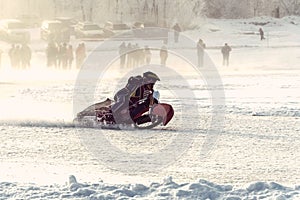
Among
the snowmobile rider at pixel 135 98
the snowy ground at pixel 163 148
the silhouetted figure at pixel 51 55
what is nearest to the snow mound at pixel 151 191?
the snowy ground at pixel 163 148

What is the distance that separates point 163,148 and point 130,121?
2.25 metres

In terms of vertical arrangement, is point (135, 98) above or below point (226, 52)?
above

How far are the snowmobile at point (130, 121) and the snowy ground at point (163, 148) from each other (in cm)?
27

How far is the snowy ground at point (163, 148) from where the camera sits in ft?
26.6

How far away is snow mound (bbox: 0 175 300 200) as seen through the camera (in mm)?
7770

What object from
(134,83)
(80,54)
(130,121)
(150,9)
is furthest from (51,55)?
(150,9)

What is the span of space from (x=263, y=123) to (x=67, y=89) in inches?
399

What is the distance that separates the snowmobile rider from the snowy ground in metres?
0.50

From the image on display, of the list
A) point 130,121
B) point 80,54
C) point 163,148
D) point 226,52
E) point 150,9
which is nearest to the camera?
point 163,148

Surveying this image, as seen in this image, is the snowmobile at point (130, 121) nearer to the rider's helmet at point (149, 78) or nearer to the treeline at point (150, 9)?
the rider's helmet at point (149, 78)

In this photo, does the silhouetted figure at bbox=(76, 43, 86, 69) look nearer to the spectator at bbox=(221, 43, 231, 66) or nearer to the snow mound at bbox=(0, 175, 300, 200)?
the spectator at bbox=(221, 43, 231, 66)

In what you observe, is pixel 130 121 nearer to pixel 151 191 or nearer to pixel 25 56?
pixel 151 191

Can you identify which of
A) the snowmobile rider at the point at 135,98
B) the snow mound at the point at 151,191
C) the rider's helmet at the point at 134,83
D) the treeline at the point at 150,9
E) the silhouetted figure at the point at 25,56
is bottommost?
the silhouetted figure at the point at 25,56

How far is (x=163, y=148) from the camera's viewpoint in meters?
11.8
